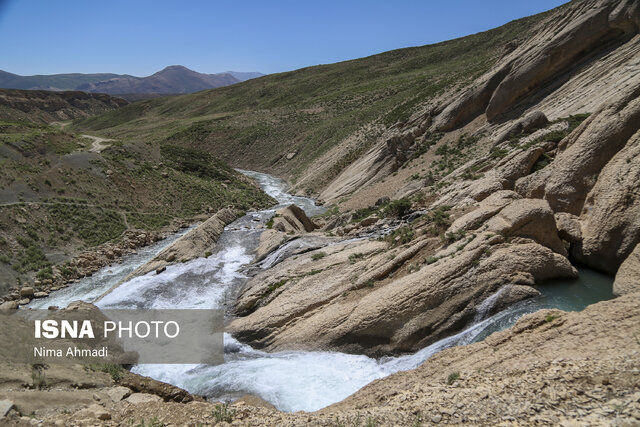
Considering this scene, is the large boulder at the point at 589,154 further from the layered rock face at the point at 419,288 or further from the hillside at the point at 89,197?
the hillside at the point at 89,197

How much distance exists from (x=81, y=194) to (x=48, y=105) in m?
156

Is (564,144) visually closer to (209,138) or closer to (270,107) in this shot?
(209,138)

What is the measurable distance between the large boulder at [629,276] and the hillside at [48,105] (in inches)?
5703

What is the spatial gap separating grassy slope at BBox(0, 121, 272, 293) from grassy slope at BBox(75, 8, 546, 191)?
1179cm

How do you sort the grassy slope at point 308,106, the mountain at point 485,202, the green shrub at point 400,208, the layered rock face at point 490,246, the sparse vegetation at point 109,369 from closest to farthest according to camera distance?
the sparse vegetation at point 109,369
the layered rock face at point 490,246
the mountain at point 485,202
the green shrub at point 400,208
the grassy slope at point 308,106

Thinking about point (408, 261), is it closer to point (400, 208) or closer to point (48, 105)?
point (400, 208)

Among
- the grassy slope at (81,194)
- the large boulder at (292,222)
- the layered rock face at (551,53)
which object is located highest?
the layered rock face at (551,53)

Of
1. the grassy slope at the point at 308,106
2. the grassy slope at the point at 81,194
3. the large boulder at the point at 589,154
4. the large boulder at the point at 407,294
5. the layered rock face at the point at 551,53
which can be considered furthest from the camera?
the grassy slope at the point at 308,106

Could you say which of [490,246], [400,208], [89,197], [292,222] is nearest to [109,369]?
[490,246]

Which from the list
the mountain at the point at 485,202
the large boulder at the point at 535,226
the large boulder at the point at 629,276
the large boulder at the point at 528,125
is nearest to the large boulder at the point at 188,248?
the mountain at the point at 485,202

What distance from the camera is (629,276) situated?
12.5m

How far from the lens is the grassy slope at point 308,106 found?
64875mm

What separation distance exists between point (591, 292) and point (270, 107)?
343ft

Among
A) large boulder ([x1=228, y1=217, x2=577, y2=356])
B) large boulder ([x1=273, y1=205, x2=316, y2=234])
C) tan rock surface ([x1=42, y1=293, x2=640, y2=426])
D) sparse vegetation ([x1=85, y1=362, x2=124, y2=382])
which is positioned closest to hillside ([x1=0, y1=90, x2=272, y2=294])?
large boulder ([x1=273, y1=205, x2=316, y2=234])
